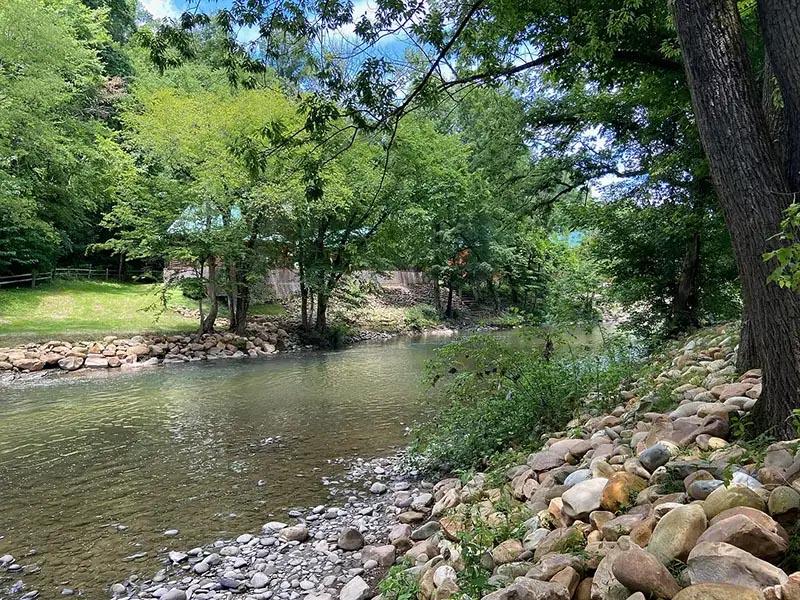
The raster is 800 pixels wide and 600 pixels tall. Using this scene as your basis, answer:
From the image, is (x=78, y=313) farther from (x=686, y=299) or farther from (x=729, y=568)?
(x=729, y=568)

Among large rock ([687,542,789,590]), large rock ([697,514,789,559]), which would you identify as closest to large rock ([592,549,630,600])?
large rock ([687,542,789,590])

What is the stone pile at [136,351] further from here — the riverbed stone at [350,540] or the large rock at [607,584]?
the large rock at [607,584]

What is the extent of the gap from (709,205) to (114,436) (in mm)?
10123

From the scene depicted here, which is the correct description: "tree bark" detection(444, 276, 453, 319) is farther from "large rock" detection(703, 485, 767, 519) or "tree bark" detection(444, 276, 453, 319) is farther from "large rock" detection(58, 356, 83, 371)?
"large rock" detection(703, 485, 767, 519)

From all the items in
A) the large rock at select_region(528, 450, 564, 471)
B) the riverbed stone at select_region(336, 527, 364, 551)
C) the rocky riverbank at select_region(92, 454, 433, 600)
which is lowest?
the rocky riverbank at select_region(92, 454, 433, 600)

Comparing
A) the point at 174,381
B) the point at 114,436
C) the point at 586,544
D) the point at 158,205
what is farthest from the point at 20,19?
the point at 586,544

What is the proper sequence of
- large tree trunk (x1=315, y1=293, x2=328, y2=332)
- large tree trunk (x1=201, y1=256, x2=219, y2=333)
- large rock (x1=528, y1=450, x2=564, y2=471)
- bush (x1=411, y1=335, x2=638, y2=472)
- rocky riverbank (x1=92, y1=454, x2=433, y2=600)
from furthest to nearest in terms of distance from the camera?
large tree trunk (x1=315, y1=293, x2=328, y2=332), large tree trunk (x1=201, y1=256, x2=219, y2=333), bush (x1=411, y1=335, x2=638, y2=472), large rock (x1=528, y1=450, x2=564, y2=471), rocky riverbank (x1=92, y1=454, x2=433, y2=600)

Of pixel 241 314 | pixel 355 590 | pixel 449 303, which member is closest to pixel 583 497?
pixel 355 590

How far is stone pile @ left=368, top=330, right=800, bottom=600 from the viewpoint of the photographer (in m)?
1.99

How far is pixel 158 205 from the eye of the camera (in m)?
18.4

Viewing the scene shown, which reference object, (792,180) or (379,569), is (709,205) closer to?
(792,180)

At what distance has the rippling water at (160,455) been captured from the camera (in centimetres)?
456

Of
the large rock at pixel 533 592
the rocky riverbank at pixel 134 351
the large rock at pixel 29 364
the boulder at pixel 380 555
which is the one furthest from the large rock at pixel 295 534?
the large rock at pixel 29 364

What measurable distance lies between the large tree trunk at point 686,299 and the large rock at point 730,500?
27.7 ft
